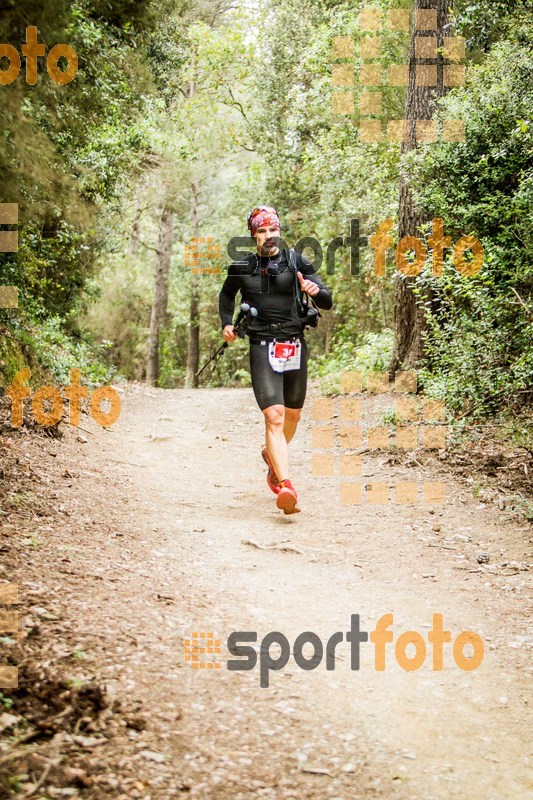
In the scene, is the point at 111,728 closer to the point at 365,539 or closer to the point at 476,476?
the point at 365,539

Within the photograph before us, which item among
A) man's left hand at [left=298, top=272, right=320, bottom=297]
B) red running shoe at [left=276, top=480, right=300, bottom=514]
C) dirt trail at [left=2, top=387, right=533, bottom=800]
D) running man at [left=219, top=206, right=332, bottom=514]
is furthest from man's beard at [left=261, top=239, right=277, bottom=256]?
dirt trail at [left=2, top=387, right=533, bottom=800]

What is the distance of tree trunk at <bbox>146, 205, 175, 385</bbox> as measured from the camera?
1088 inches

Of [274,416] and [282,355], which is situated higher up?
[282,355]

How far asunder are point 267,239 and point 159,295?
21962 mm

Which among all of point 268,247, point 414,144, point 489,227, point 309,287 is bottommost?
point 309,287

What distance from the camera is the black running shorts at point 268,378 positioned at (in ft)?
22.1

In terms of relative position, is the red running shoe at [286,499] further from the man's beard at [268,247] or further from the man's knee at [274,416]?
the man's beard at [268,247]

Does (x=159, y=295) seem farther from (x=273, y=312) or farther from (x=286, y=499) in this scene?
(x=286, y=499)

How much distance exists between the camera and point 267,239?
6629mm

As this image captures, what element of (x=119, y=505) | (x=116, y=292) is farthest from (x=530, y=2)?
(x=116, y=292)

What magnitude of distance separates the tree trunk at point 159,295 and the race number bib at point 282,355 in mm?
21184

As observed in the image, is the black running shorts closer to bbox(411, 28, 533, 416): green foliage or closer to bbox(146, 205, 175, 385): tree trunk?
bbox(411, 28, 533, 416): green foliage

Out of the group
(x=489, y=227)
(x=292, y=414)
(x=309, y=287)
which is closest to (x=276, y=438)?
(x=292, y=414)

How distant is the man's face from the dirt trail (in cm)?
246
